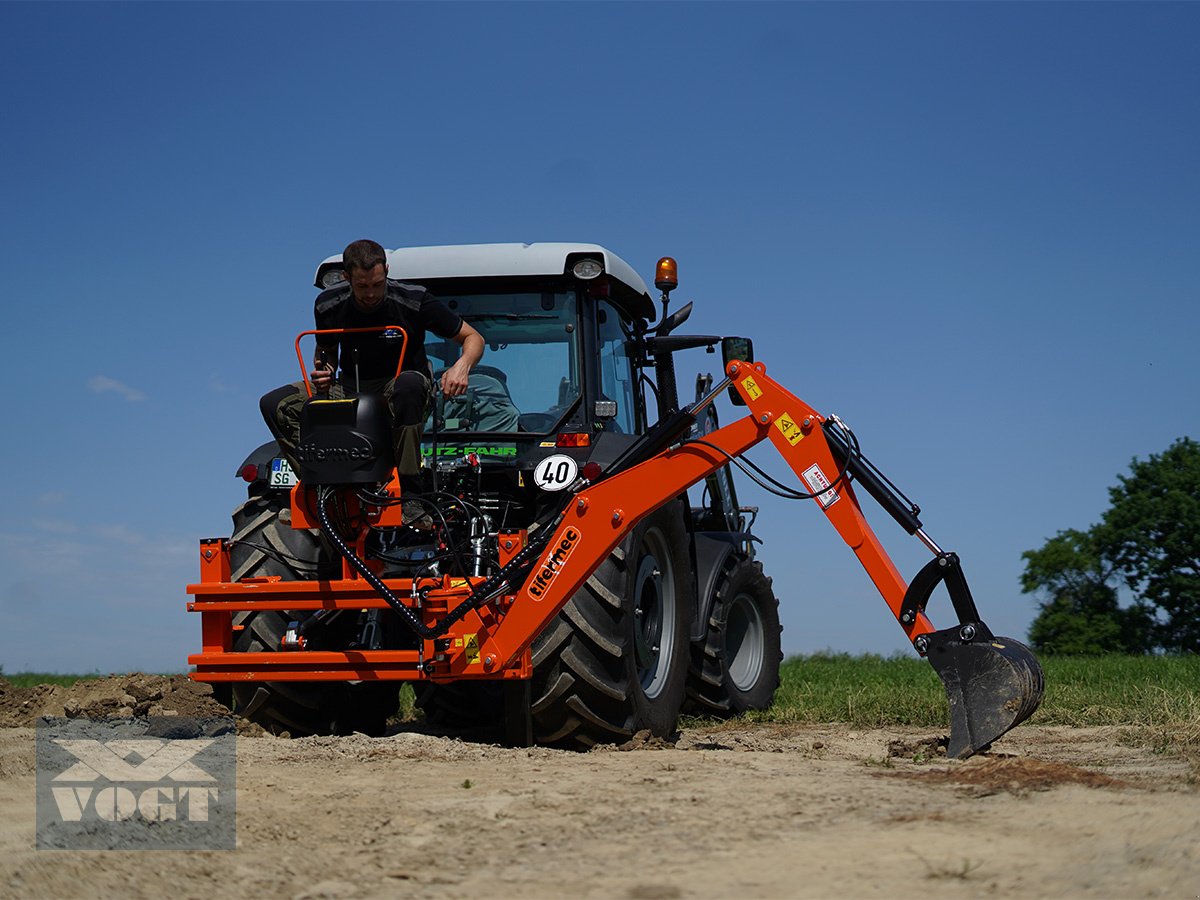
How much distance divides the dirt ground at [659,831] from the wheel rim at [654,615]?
1.15 meters

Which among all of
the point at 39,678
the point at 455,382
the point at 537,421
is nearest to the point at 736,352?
the point at 537,421

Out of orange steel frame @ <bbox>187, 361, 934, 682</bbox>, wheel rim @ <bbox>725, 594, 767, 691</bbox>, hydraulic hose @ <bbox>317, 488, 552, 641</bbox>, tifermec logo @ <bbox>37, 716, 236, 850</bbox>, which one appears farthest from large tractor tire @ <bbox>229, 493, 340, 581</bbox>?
wheel rim @ <bbox>725, 594, 767, 691</bbox>

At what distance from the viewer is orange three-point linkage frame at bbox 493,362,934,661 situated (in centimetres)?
612

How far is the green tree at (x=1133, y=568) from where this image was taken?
35.7 meters

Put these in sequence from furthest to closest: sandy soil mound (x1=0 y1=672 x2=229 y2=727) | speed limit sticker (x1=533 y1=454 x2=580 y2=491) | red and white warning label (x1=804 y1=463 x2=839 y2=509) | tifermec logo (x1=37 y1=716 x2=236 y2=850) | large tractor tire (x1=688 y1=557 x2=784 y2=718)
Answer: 1. large tractor tire (x1=688 y1=557 x2=784 y2=718)
2. sandy soil mound (x1=0 y1=672 x2=229 y2=727)
3. speed limit sticker (x1=533 y1=454 x2=580 y2=491)
4. red and white warning label (x1=804 y1=463 x2=839 y2=509)
5. tifermec logo (x1=37 y1=716 x2=236 y2=850)

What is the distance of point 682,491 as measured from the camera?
6586 mm

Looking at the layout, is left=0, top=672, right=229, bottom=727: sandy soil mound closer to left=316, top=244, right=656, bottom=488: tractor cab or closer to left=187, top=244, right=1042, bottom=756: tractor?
left=187, top=244, right=1042, bottom=756: tractor

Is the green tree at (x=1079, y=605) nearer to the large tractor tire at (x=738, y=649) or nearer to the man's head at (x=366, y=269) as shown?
the large tractor tire at (x=738, y=649)

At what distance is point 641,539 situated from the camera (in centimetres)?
664

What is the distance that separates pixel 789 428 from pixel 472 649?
1856mm

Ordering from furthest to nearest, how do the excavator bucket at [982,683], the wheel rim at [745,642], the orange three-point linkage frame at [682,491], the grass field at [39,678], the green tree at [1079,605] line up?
the green tree at [1079,605] < the grass field at [39,678] < the wheel rim at [745,642] < the orange three-point linkage frame at [682,491] < the excavator bucket at [982,683]

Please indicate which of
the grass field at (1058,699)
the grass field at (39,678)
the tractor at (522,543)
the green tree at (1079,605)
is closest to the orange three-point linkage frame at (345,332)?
the tractor at (522,543)

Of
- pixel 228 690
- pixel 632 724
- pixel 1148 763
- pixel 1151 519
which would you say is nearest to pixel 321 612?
pixel 228 690

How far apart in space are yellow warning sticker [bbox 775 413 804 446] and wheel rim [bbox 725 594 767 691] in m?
2.95
